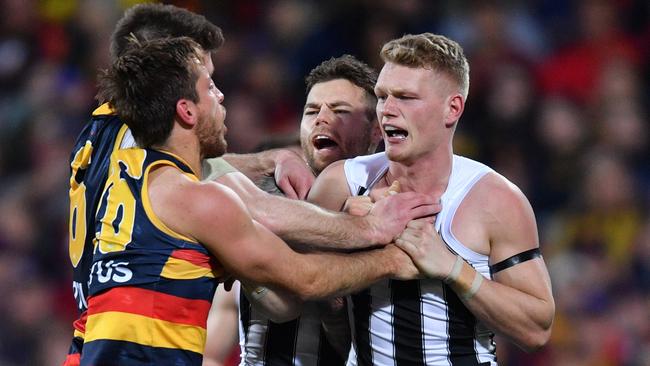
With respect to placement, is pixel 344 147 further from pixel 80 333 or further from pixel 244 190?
pixel 80 333

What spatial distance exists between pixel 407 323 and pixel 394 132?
0.73 meters

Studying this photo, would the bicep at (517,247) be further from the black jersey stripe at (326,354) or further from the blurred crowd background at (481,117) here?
the blurred crowd background at (481,117)

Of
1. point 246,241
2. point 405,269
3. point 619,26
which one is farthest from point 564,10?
point 246,241

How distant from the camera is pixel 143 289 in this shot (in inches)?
127

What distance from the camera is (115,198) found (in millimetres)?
3361

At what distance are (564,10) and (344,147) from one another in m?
3.57

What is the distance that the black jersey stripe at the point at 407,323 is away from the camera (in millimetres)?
3756

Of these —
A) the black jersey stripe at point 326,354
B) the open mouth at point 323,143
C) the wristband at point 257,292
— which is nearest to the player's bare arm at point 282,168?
the open mouth at point 323,143

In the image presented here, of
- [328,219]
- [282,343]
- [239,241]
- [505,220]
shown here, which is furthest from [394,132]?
[282,343]

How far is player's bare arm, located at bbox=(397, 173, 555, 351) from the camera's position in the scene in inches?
142

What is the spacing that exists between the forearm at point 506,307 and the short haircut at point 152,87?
1.17 meters

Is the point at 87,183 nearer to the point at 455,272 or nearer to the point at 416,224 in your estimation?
the point at 416,224

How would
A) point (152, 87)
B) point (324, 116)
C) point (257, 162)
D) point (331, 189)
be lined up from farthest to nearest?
point (257, 162), point (324, 116), point (331, 189), point (152, 87)

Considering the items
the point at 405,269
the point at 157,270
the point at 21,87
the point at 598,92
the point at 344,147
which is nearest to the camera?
the point at 157,270
